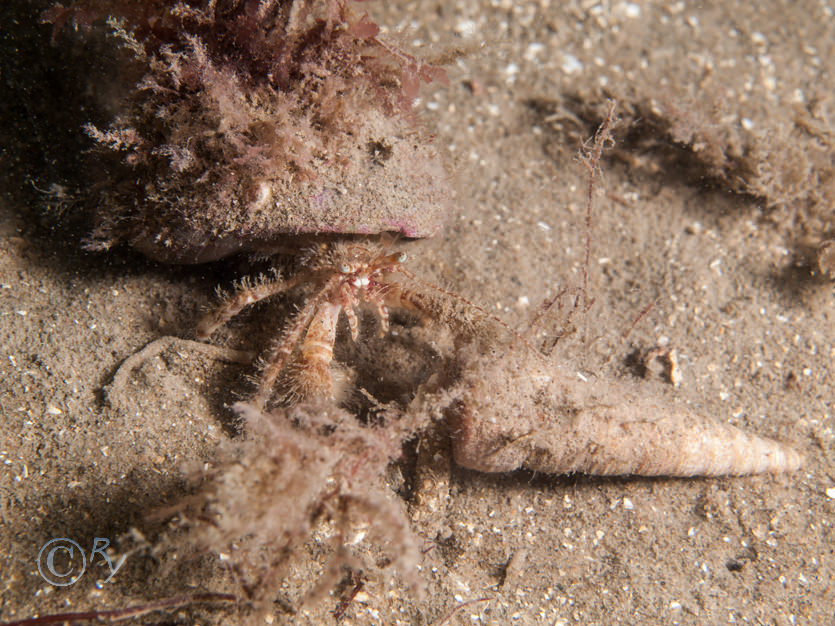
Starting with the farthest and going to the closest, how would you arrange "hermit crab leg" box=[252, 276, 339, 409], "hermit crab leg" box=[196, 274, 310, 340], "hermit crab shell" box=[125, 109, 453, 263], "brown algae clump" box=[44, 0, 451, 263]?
1. "hermit crab leg" box=[196, 274, 310, 340]
2. "hermit crab leg" box=[252, 276, 339, 409]
3. "hermit crab shell" box=[125, 109, 453, 263]
4. "brown algae clump" box=[44, 0, 451, 263]

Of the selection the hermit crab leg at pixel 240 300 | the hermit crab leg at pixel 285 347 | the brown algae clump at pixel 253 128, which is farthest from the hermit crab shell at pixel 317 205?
the hermit crab leg at pixel 285 347

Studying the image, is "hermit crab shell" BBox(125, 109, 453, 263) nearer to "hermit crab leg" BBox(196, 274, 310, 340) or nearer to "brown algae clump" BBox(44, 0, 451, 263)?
"brown algae clump" BBox(44, 0, 451, 263)

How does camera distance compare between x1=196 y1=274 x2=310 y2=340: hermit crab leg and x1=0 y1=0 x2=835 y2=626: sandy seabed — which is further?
x1=196 y1=274 x2=310 y2=340: hermit crab leg

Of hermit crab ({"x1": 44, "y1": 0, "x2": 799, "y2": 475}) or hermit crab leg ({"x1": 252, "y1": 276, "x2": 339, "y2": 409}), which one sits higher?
hermit crab ({"x1": 44, "y1": 0, "x2": 799, "y2": 475})

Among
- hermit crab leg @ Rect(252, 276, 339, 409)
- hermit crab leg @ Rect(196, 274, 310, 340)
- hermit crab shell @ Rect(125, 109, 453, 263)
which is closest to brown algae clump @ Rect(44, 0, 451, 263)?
hermit crab shell @ Rect(125, 109, 453, 263)

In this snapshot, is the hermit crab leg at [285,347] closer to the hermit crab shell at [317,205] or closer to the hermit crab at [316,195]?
the hermit crab at [316,195]

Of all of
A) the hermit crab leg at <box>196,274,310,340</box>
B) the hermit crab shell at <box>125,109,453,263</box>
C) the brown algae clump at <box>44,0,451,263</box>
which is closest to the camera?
the brown algae clump at <box>44,0,451,263</box>
